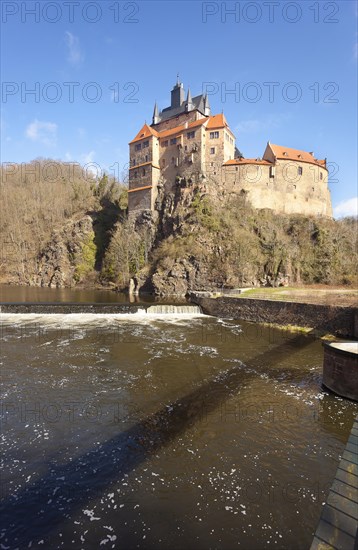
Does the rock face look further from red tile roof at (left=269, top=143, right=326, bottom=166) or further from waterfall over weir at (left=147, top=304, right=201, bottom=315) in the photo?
red tile roof at (left=269, top=143, right=326, bottom=166)

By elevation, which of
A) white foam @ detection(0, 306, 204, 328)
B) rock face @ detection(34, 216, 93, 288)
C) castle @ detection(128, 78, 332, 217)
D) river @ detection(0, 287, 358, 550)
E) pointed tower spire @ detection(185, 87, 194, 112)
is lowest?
river @ detection(0, 287, 358, 550)

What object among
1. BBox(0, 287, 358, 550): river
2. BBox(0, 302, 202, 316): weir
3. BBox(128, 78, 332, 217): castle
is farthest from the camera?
BBox(128, 78, 332, 217): castle

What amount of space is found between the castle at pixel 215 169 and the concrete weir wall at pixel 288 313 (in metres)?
24.8

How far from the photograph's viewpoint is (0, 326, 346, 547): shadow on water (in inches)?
239

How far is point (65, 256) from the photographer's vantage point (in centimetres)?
5978

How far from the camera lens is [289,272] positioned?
4038 centimetres

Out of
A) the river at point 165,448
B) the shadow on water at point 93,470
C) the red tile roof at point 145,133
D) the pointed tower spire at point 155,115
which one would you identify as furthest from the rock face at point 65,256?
the shadow on water at point 93,470

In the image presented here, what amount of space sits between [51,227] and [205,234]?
4160 centimetres

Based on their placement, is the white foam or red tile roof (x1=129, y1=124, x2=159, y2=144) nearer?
the white foam

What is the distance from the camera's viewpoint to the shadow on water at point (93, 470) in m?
6.08

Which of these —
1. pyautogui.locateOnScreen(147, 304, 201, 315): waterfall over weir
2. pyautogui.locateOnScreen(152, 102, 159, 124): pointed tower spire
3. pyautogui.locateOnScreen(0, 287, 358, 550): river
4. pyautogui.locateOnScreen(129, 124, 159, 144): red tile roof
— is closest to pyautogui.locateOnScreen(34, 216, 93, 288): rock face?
pyautogui.locateOnScreen(129, 124, 159, 144): red tile roof

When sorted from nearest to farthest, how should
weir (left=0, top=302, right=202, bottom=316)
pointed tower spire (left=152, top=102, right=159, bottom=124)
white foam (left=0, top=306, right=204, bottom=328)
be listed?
white foam (left=0, top=306, right=204, bottom=328)
weir (left=0, top=302, right=202, bottom=316)
pointed tower spire (left=152, top=102, right=159, bottom=124)

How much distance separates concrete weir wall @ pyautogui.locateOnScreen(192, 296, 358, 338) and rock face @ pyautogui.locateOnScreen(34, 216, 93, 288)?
113 feet

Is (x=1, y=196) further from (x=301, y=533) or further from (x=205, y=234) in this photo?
(x=301, y=533)
